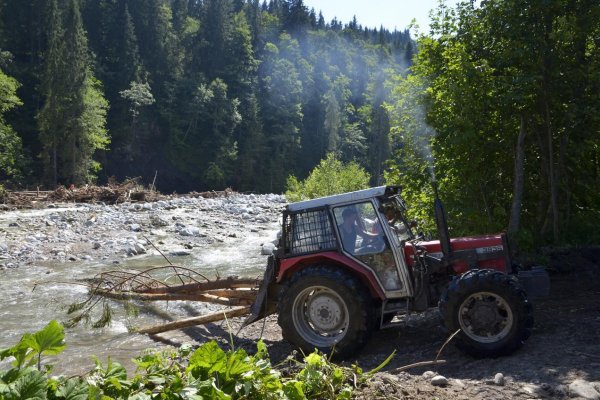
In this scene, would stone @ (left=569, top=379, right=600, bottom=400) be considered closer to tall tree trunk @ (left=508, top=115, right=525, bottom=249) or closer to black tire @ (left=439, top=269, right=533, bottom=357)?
black tire @ (left=439, top=269, right=533, bottom=357)

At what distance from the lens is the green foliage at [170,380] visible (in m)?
2.45

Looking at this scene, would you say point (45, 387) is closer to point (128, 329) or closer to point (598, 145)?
point (128, 329)

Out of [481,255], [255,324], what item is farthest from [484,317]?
[255,324]

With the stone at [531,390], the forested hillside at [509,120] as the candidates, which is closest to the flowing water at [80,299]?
the stone at [531,390]

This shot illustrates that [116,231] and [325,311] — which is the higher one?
[116,231]

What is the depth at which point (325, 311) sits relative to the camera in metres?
6.74

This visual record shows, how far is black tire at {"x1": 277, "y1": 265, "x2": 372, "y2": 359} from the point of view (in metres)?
6.42

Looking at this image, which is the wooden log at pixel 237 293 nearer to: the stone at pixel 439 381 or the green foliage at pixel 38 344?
the stone at pixel 439 381

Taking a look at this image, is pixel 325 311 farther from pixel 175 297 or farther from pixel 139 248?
pixel 139 248

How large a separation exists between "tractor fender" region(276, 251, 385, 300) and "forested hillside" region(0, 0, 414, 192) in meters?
32.8

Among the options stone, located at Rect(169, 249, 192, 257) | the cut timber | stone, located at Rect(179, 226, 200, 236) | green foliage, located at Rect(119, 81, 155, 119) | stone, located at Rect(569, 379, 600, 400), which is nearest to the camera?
stone, located at Rect(569, 379, 600, 400)

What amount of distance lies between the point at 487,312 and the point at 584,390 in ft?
4.58

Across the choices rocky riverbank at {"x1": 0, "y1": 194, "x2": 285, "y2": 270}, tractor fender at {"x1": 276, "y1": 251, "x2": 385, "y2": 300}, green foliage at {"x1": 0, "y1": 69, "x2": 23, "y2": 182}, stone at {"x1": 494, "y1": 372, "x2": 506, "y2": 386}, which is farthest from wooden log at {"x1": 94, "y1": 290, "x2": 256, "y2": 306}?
green foliage at {"x1": 0, "y1": 69, "x2": 23, "y2": 182}

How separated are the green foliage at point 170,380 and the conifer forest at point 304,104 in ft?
22.6
